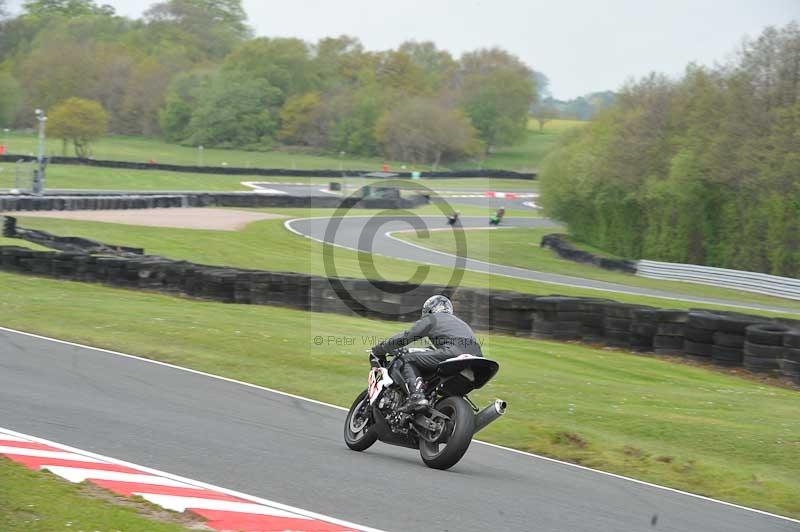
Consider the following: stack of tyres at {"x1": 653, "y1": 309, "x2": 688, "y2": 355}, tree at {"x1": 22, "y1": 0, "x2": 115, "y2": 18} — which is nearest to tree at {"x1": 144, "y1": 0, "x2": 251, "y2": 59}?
tree at {"x1": 22, "y1": 0, "x2": 115, "y2": 18}

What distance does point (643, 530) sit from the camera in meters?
7.28

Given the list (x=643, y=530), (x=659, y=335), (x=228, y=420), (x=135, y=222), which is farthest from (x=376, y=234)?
(x=643, y=530)

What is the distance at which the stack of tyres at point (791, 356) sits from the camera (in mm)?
14820

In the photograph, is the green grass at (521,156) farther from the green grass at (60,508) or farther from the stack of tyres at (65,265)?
the green grass at (60,508)

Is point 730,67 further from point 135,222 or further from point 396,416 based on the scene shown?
point 396,416

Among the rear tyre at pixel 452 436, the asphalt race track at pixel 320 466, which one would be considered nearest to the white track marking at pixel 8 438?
the asphalt race track at pixel 320 466

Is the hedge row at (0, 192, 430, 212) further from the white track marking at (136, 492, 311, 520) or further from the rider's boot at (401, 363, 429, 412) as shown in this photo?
Result: the white track marking at (136, 492, 311, 520)

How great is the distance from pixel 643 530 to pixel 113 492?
3.77m

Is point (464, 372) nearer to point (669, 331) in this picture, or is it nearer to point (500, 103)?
point (669, 331)

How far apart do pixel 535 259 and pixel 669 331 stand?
26.9 meters

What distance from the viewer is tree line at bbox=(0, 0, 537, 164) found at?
11250 centimetres

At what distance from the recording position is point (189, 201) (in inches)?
2078

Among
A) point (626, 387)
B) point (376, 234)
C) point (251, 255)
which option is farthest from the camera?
point (376, 234)

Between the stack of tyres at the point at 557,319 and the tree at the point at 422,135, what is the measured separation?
92047 mm
